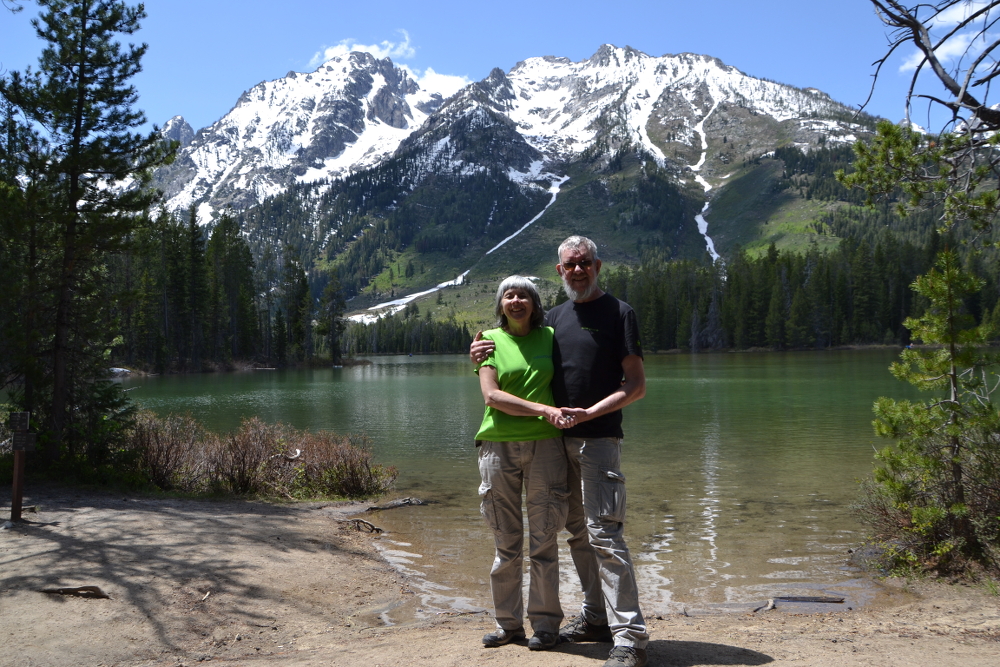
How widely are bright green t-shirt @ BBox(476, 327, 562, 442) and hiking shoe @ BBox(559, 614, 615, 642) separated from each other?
4.58 ft

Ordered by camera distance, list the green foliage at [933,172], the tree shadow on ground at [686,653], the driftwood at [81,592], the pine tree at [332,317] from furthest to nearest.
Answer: the pine tree at [332,317]
the green foliage at [933,172]
the driftwood at [81,592]
the tree shadow on ground at [686,653]

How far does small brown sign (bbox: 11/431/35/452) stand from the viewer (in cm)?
775

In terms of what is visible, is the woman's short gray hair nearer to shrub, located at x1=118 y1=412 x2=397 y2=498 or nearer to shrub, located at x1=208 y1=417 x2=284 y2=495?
shrub, located at x1=118 y1=412 x2=397 y2=498

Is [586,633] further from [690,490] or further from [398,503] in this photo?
[690,490]

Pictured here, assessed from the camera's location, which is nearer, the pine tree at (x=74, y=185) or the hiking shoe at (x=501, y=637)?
the hiking shoe at (x=501, y=637)

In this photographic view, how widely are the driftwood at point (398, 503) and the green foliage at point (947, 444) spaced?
24.7 ft

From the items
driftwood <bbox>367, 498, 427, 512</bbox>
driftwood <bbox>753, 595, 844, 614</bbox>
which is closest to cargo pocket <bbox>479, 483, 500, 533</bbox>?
driftwood <bbox>753, 595, 844, 614</bbox>

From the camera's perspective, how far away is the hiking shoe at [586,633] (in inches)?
189

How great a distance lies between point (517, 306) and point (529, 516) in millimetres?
1428

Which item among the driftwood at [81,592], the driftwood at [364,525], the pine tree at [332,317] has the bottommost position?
the driftwood at [364,525]

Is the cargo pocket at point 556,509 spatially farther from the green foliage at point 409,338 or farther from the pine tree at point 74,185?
the green foliage at point 409,338

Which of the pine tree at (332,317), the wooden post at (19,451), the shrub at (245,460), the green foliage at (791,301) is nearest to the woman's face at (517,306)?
the wooden post at (19,451)

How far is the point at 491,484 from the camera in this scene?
15.4 feet

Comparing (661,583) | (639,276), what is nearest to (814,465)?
(661,583)
